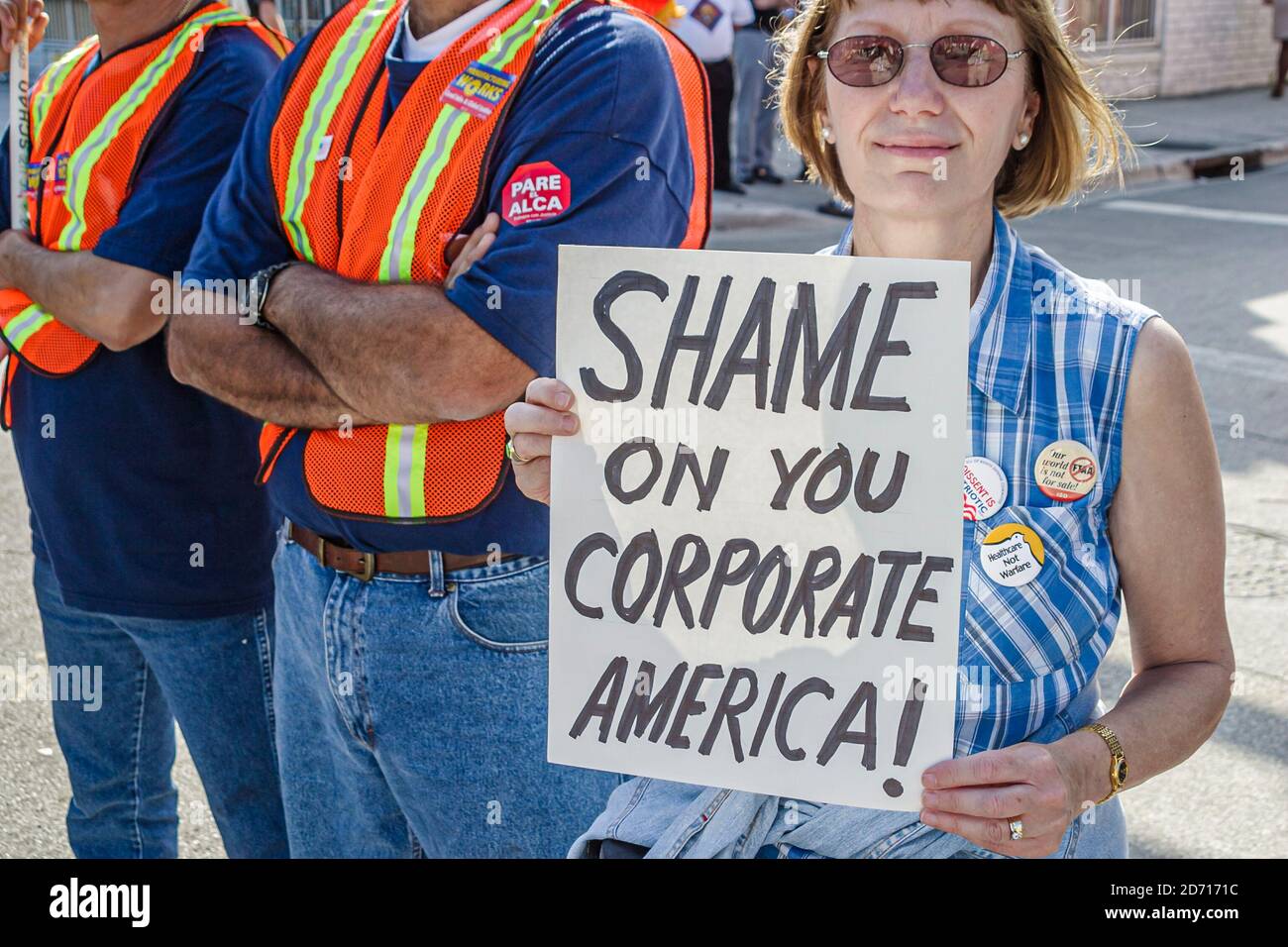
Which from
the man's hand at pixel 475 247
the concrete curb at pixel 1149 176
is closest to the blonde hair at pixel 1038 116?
the man's hand at pixel 475 247

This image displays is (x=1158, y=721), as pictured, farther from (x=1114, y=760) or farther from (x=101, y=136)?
(x=101, y=136)

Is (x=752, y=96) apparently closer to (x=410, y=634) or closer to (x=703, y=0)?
(x=703, y=0)

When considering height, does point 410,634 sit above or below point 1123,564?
below

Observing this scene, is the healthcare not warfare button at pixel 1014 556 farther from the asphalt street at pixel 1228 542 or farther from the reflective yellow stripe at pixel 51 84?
the reflective yellow stripe at pixel 51 84

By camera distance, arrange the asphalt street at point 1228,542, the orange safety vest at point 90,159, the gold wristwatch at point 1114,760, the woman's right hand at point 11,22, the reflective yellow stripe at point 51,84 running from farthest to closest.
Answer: the asphalt street at point 1228,542
the woman's right hand at point 11,22
the reflective yellow stripe at point 51,84
the orange safety vest at point 90,159
the gold wristwatch at point 1114,760

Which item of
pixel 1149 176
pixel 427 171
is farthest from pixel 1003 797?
pixel 1149 176

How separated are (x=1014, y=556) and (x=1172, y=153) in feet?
51.6

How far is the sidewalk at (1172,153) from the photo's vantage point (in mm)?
12062

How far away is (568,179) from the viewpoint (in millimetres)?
2199

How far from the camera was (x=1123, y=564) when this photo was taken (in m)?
1.83

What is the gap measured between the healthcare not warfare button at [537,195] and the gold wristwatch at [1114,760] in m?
1.08
